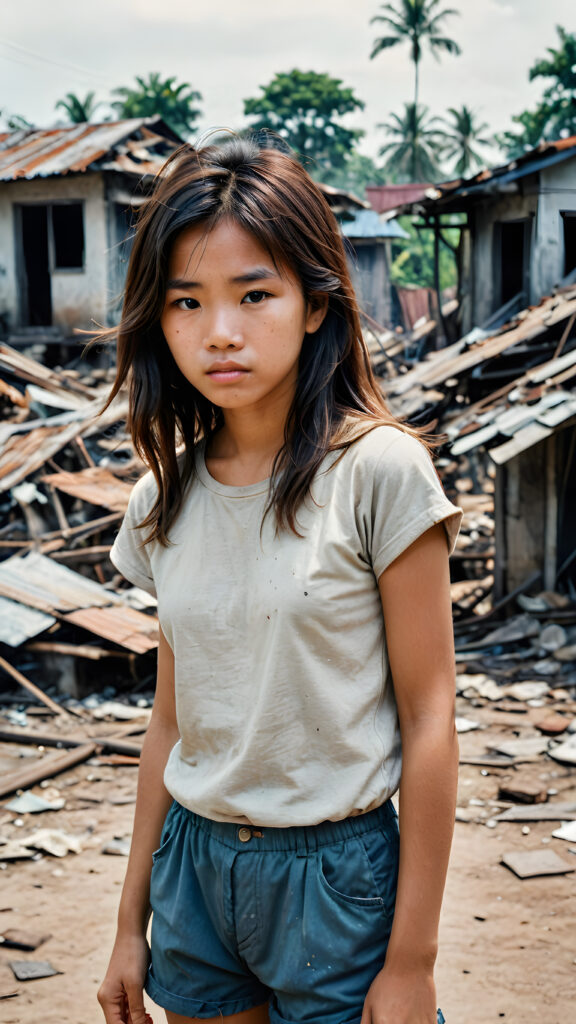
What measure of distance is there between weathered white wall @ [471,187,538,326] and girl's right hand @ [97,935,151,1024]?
1554 centimetres

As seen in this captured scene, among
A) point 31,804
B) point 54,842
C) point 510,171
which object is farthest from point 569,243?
point 54,842

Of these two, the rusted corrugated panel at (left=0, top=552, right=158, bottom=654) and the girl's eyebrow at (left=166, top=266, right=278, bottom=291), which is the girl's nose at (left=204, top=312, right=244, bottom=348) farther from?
the rusted corrugated panel at (left=0, top=552, right=158, bottom=654)

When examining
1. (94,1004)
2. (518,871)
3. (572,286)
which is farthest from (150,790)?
(572,286)

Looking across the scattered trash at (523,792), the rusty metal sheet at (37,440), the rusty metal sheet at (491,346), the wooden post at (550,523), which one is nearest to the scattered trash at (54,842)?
the scattered trash at (523,792)

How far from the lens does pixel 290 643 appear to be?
144 centimetres

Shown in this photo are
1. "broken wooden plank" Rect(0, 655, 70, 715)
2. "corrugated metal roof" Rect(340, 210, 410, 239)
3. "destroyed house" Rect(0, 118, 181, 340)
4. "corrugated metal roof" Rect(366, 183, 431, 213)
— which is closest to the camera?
"broken wooden plank" Rect(0, 655, 70, 715)

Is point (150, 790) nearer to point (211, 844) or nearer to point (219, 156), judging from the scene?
point (211, 844)

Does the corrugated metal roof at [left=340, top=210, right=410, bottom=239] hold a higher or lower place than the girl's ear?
higher

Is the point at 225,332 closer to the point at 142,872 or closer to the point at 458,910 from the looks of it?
the point at 142,872

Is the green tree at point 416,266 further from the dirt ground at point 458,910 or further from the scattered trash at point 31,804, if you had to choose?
the scattered trash at point 31,804

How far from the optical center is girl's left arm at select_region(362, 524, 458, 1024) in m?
1.37

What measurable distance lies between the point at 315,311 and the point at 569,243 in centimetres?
1468

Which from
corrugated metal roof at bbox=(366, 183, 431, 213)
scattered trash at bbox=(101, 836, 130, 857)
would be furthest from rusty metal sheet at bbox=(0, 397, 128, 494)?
corrugated metal roof at bbox=(366, 183, 431, 213)

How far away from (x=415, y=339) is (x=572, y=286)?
841 cm
